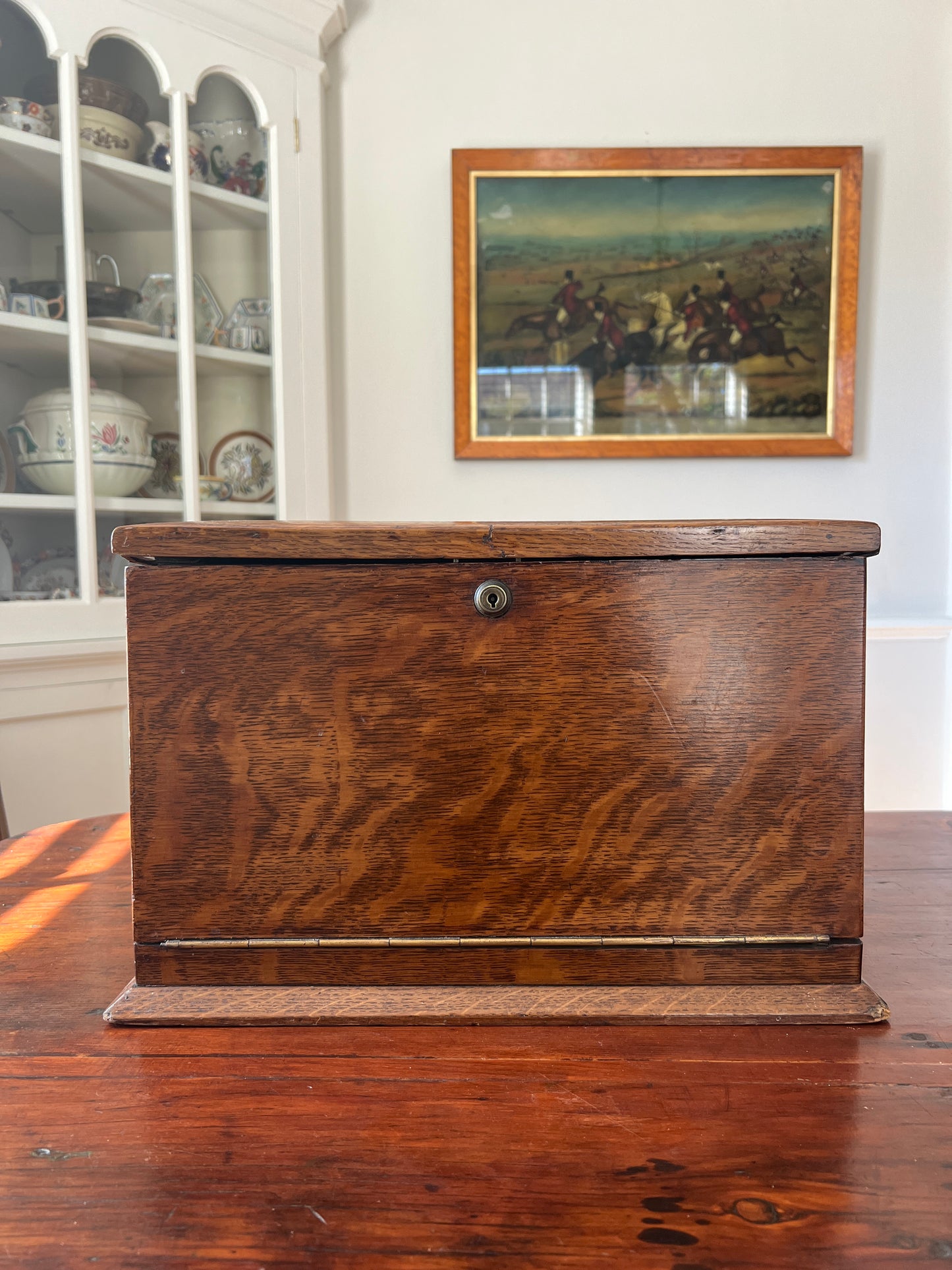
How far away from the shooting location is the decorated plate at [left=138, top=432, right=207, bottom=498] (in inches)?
83.1

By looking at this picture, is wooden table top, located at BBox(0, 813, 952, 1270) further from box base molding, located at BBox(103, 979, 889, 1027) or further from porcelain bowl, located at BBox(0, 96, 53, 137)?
porcelain bowl, located at BBox(0, 96, 53, 137)

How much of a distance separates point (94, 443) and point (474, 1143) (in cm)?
192

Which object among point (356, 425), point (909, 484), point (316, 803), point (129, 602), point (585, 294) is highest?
point (585, 294)

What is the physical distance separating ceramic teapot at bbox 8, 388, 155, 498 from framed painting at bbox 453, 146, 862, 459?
0.93 meters

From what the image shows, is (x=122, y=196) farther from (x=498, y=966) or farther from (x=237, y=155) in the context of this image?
(x=498, y=966)

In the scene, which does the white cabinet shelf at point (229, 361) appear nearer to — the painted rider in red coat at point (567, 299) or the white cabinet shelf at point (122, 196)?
the white cabinet shelf at point (122, 196)

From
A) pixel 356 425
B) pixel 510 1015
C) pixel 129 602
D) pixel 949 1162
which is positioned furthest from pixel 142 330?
pixel 949 1162

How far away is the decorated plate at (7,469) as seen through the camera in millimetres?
1902

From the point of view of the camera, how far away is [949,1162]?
0.43 metres

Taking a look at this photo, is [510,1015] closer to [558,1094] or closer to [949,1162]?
[558,1094]

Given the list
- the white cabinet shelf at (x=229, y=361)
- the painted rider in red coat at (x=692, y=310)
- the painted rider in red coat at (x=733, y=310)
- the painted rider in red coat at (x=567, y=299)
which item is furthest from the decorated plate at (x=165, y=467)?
the painted rider in red coat at (x=733, y=310)

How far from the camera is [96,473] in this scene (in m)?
2.01

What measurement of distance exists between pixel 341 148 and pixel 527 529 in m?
2.41

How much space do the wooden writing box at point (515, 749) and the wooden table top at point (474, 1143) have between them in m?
0.05
